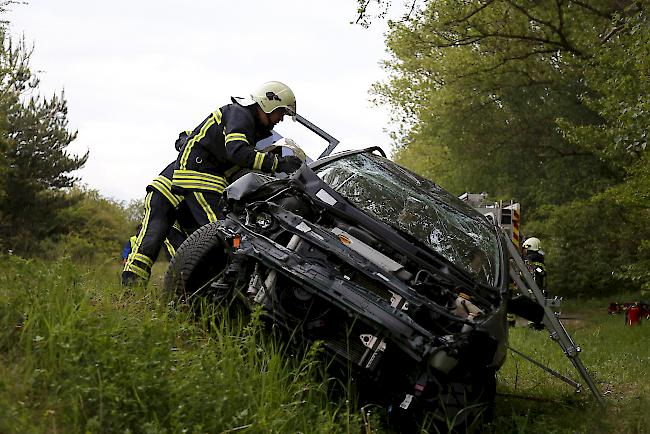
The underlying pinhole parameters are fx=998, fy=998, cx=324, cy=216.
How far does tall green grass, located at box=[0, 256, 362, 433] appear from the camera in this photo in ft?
13.4

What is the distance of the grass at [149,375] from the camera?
13.5 ft

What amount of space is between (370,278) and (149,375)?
1516 mm

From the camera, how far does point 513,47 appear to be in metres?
21.2

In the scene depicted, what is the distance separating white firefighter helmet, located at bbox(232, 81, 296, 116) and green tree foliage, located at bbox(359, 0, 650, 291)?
9.33 meters

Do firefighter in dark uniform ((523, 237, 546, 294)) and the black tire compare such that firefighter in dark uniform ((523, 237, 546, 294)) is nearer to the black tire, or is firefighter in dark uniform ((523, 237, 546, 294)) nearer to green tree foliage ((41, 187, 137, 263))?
the black tire

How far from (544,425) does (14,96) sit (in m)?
26.6

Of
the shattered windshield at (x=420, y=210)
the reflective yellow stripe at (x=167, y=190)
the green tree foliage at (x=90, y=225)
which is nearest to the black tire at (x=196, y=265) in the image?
the shattered windshield at (x=420, y=210)

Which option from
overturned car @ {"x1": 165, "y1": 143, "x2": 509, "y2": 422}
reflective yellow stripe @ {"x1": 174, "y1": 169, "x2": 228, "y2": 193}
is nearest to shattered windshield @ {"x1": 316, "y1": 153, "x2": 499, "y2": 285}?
overturned car @ {"x1": 165, "y1": 143, "x2": 509, "y2": 422}

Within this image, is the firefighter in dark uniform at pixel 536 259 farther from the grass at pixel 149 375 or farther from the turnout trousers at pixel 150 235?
the grass at pixel 149 375

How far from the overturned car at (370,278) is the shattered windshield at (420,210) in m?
0.01

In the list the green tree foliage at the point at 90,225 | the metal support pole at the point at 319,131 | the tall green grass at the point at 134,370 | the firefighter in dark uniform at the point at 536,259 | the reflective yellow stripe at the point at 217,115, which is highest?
the firefighter in dark uniform at the point at 536,259

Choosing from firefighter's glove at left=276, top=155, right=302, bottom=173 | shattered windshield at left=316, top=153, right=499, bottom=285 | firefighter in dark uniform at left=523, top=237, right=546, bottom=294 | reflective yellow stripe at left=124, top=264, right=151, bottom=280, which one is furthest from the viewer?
firefighter in dark uniform at left=523, top=237, right=546, bottom=294

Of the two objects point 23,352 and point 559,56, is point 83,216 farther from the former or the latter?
point 23,352

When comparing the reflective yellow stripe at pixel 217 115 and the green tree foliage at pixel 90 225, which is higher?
the reflective yellow stripe at pixel 217 115
